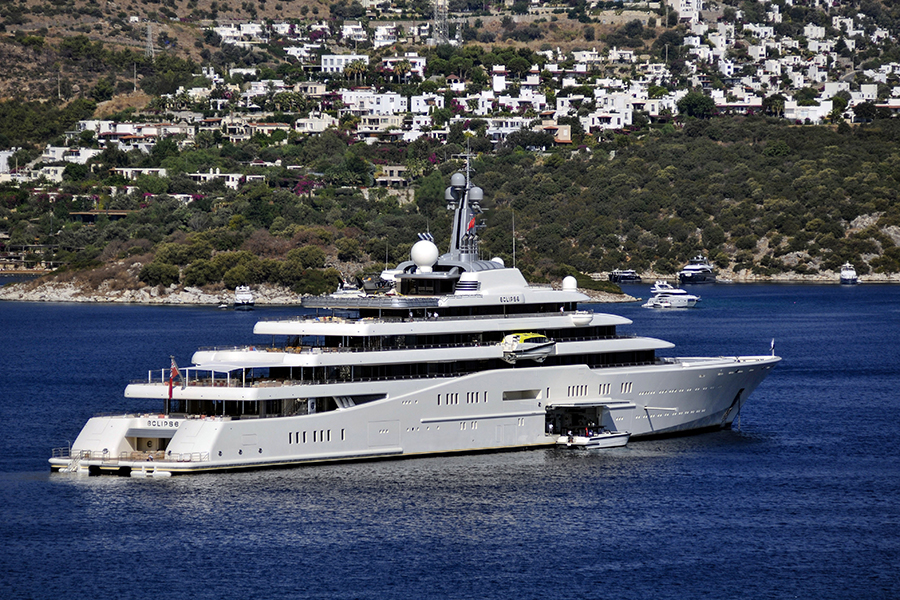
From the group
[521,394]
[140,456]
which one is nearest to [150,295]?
[521,394]

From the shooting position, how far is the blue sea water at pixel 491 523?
3388 cm

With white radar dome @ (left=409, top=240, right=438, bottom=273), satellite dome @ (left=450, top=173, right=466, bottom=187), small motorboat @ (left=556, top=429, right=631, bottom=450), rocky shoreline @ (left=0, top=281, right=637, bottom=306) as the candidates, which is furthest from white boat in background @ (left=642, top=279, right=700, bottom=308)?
white radar dome @ (left=409, top=240, right=438, bottom=273)

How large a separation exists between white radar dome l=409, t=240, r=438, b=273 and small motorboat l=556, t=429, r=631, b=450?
24.5 ft

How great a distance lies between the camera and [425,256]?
48125 mm

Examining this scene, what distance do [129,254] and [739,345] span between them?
76.1 metres

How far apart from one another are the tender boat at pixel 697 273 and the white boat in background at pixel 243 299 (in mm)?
48493

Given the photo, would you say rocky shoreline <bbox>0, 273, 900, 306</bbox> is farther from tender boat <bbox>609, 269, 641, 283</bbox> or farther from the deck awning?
the deck awning

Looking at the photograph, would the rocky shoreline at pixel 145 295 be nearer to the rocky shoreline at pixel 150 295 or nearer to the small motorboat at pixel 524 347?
the rocky shoreline at pixel 150 295

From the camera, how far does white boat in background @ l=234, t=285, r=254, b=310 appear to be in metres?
124

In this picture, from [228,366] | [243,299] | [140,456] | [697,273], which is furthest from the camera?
[697,273]

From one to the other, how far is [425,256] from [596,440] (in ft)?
28.3

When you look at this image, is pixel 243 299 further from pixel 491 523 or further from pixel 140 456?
pixel 491 523

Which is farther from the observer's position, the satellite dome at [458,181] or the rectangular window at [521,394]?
the satellite dome at [458,181]

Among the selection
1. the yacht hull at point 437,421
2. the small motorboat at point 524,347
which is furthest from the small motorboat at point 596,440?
the small motorboat at point 524,347
